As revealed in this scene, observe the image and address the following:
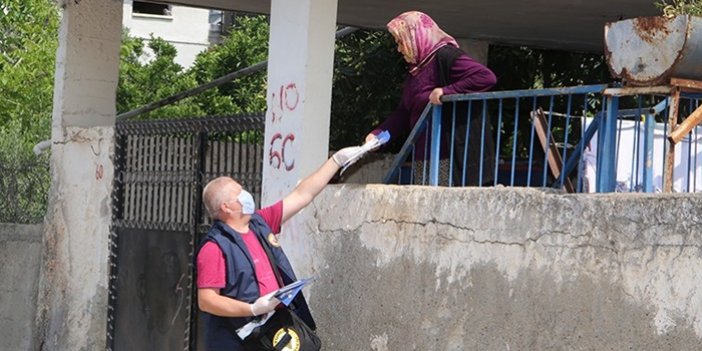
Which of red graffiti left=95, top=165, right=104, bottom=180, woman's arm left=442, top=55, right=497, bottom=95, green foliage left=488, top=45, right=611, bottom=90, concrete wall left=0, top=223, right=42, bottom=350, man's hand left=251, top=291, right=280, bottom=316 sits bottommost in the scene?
concrete wall left=0, top=223, right=42, bottom=350

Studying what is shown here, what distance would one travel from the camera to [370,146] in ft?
19.2

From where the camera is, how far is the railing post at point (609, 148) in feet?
16.9

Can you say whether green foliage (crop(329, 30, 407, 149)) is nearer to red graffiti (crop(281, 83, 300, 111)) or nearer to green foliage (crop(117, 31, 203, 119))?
red graffiti (crop(281, 83, 300, 111))

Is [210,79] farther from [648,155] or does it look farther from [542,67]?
[648,155]

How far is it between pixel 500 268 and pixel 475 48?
5206 mm

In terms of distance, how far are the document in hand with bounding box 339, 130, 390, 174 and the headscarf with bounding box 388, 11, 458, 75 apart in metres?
0.43

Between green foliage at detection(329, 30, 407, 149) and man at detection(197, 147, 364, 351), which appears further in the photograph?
green foliage at detection(329, 30, 407, 149)

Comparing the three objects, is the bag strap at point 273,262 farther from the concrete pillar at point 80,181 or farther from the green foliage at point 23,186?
Answer: the green foliage at point 23,186

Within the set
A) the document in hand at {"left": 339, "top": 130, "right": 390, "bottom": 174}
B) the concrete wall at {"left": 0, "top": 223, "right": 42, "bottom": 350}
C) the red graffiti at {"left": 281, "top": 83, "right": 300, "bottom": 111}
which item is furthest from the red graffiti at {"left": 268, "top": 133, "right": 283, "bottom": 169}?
the concrete wall at {"left": 0, "top": 223, "right": 42, "bottom": 350}

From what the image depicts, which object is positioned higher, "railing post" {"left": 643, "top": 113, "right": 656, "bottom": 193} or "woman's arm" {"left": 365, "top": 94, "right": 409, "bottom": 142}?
"woman's arm" {"left": 365, "top": 94, "right": 409, "bottom": 142}

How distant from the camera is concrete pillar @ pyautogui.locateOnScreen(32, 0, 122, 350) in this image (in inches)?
347

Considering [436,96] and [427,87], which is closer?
[436,96]

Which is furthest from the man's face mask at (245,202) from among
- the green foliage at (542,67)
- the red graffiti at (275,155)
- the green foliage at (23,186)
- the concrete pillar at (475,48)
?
the green foliage at (542,67)

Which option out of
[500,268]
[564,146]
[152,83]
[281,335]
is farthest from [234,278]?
[152,83]
